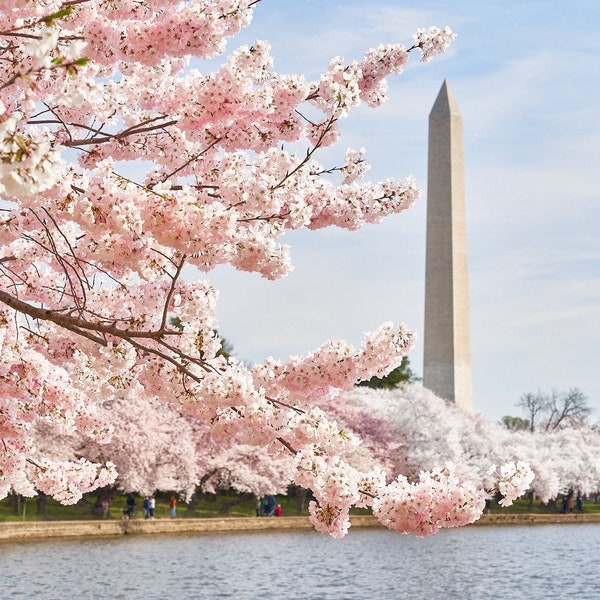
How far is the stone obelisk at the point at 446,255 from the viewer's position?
159 feet

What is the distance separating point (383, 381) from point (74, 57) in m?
59.8

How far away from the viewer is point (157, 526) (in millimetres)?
33969

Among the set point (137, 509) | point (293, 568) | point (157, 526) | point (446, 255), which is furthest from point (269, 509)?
point (293, 568)

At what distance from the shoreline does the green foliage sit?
17367 mm

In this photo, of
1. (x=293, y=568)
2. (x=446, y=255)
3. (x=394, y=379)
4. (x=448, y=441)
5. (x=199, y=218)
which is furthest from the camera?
(x=394, y=379)

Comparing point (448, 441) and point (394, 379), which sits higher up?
point (394, 379)

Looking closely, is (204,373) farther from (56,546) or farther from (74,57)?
(56,546)

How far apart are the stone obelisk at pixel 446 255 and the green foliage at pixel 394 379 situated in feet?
30.2

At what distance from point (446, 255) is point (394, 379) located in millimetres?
16628

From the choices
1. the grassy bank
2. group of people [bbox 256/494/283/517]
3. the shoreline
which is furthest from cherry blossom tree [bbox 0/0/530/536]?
group of people [bbox 256/494/283/517]

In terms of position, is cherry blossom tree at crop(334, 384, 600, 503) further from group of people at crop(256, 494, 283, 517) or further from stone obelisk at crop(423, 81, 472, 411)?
group of people at crop(256, 494, 283, 517)

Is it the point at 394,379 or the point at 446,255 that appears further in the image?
the point at 394,379

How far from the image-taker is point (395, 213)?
8227 mm

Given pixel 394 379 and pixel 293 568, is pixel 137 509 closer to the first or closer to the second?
pixel 293 568
